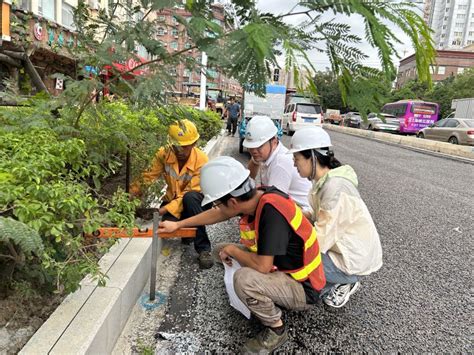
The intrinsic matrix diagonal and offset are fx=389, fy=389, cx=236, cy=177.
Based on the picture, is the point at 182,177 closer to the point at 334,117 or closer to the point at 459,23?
the point at 334,117

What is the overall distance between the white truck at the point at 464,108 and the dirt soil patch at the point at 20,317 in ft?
90.6

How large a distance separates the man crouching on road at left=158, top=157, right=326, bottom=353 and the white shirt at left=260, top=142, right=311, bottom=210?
108cm

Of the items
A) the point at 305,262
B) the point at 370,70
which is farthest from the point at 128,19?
the point at 305,262

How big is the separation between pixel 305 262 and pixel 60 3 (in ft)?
58.2

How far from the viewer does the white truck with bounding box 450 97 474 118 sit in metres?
24.5

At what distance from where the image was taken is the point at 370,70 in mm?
1960

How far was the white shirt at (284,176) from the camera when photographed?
11.7 feet

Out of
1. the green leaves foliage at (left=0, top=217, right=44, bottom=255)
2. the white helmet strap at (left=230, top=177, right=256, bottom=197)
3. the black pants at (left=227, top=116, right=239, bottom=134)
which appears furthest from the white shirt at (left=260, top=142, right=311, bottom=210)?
the black pants at (left=227, top=116, right=239, bottom=134)

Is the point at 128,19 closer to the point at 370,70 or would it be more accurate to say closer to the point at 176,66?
the point at 176,66

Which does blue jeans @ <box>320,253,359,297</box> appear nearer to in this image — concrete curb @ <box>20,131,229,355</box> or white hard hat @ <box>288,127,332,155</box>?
white hard hat @ <box>288,127,332,155</box>

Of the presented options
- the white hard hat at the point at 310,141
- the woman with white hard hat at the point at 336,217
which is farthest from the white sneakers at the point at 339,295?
the white hard hat at the point at 310,141

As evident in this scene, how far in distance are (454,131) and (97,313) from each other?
64.7 ft

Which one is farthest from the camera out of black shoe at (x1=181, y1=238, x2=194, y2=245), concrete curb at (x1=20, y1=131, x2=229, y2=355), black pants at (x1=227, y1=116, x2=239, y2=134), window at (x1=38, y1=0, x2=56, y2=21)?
black pants at (x1=227, y1=116, x2=239, y2=134)

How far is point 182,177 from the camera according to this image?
12.4 feet
